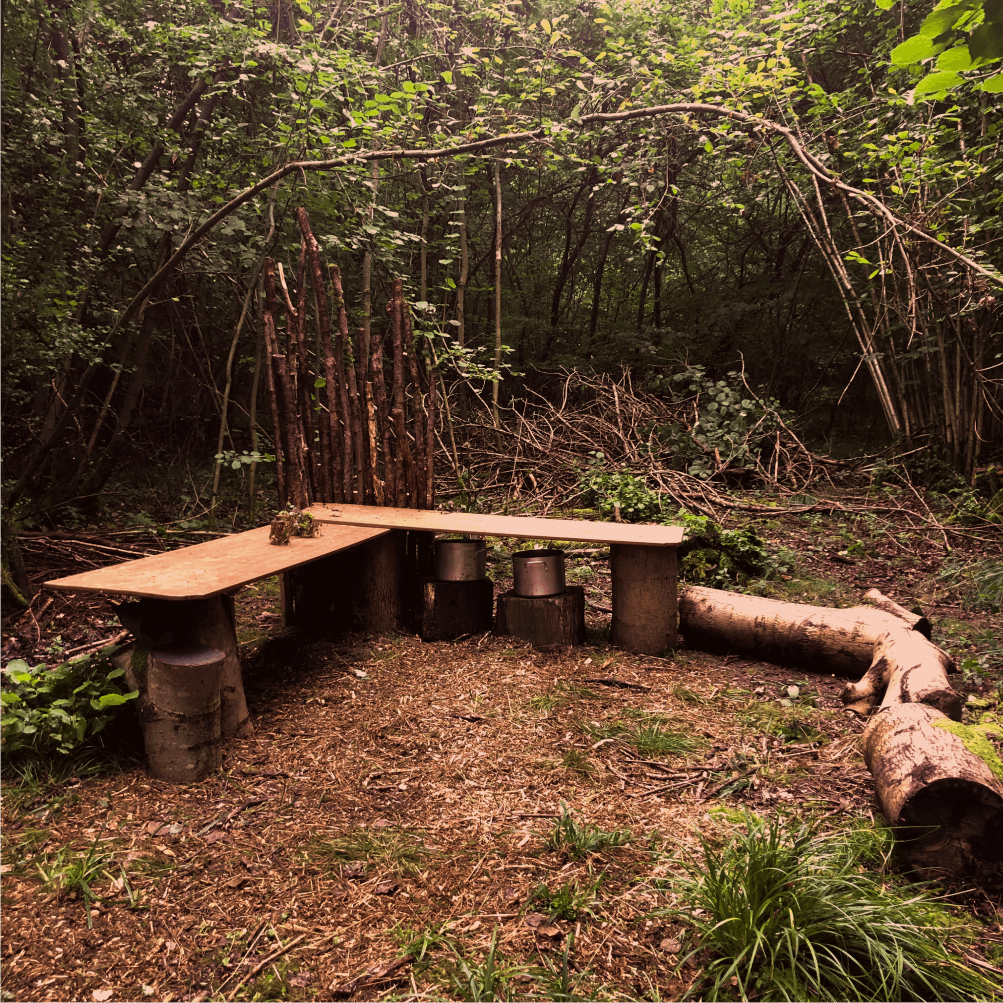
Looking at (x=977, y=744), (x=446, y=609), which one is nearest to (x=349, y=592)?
(x=446, y=609)

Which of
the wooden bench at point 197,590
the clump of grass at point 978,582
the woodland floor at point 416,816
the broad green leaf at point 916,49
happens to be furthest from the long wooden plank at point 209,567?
the clump of grass at point 978,582

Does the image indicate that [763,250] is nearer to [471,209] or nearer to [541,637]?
[471,209]

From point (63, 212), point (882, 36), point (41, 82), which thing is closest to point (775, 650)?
point (63, 212)

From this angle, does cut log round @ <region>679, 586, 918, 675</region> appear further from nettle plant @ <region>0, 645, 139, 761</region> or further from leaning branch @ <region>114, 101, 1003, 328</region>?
nettle plant @ <region>0, 645, 139, 761</region>

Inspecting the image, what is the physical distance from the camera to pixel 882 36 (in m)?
7.80

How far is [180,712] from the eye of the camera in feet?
8.09

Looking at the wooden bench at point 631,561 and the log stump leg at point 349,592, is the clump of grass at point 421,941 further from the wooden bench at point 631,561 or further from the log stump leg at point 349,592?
the log stump leg at point 349,592

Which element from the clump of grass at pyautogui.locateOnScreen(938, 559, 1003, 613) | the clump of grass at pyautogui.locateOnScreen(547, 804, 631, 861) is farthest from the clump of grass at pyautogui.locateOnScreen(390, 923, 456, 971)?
the clump of grass at pyautogui.locateOnScreen(938, 559, 1003, 613)

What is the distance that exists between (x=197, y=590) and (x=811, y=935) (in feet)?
7.17

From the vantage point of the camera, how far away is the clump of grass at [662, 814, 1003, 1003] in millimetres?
1565

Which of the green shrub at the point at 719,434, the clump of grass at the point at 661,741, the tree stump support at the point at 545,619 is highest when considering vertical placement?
the green shrub at the point at 719,434

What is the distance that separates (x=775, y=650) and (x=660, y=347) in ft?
21.4

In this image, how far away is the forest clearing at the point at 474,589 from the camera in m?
1.77

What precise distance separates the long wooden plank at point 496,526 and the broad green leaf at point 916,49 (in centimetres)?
251
